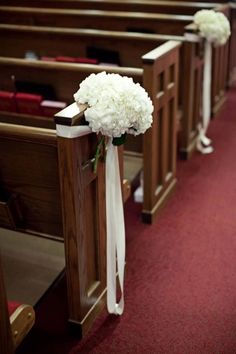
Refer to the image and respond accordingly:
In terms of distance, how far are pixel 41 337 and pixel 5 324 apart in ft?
2.24

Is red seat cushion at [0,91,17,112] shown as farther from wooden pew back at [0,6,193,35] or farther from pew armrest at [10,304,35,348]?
pew armrest at [10,304,35,348]

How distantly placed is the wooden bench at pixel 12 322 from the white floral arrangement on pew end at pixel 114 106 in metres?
0.64

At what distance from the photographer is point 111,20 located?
13.2ft

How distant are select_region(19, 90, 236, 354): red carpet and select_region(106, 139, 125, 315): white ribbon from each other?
123mm

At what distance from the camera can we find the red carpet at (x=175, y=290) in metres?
2.17

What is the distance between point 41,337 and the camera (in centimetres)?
222

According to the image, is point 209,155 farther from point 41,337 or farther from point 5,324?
point 5,324

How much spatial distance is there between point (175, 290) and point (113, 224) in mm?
534

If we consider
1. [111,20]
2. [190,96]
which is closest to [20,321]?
[190,96]

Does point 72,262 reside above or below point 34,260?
above

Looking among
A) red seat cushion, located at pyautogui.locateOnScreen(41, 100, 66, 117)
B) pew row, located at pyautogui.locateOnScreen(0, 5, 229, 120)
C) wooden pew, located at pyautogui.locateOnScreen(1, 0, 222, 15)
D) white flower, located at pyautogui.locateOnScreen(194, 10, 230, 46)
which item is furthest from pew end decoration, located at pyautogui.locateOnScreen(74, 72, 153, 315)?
wooden pew, located at pyautogui.locateOnScreen(1, 0, 222, 15)

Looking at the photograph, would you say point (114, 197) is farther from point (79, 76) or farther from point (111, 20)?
point (111, 20)

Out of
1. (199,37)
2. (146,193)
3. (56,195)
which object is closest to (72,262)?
(56,195)

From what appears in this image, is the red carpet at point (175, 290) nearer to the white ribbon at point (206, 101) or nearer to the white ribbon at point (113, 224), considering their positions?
the white ribbon at point (113, 224)
